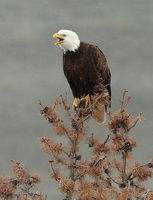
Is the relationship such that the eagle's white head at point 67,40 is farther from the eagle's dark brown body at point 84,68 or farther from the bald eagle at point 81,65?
the eagle's dark brown body at point 84,68

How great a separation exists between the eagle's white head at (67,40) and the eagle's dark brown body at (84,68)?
0.60 ft

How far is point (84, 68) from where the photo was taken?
13.8 metres

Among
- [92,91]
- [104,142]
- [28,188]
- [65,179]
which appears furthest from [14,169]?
[92,91]

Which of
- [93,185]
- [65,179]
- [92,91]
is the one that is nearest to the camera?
[65,179]

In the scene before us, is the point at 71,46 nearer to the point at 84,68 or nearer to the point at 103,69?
the point at 84,68

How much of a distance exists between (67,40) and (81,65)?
824 millimetres

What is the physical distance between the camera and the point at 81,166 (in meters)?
10.4

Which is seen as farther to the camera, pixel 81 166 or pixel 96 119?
pixel 96 119

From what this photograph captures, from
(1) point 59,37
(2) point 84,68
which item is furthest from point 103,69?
(1) point 59,37

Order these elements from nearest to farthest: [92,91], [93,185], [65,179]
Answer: [65,179], [93,185], [92,91]

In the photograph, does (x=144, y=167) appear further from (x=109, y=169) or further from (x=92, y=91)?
(x=92, y=91)

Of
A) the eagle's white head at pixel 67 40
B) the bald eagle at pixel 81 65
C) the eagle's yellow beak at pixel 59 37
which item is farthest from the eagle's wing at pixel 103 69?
the eagle's yellow beak at pixel 59 37

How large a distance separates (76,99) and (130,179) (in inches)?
161

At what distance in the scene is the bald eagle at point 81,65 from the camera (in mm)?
13614
